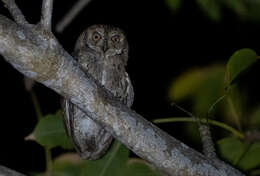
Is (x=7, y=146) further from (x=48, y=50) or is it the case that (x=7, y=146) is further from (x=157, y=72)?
(x=48, y=50)

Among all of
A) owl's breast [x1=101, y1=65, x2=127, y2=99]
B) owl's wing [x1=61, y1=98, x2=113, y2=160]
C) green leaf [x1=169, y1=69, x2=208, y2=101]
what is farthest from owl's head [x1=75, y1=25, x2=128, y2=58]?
green leaf [x1=169, y1=69, x2=208, y2=101]

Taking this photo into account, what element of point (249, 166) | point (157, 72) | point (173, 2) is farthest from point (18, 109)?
point (249, 166)

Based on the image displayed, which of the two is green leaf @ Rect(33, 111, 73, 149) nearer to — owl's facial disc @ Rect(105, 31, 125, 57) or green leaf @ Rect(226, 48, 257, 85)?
owl's facial disc @ Rect(105, 31, 125, 57)

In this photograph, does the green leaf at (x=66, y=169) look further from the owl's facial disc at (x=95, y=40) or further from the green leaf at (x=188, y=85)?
the owl's facial disc at (x=95, y=40)

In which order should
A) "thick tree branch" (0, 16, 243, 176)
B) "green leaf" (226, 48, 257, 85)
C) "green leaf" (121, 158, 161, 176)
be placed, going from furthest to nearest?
"green leaf" (121, 158, 161, 176)
"green leaf" (226, 48, 257, 85)
"thick tree branch" (0, 16, 243, 176)

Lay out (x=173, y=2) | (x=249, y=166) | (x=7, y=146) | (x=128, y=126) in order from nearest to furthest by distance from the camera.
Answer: (x=128, y=126) → (x=249, y=166) → (x=173, y=2) → (x=7, y=146)

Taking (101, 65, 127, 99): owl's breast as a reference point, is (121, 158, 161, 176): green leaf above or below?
below

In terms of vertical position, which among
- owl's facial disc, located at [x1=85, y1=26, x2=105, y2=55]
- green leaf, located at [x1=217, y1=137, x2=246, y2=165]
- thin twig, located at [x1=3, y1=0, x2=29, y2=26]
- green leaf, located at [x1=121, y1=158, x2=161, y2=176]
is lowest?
green leaf, located at [x1=217, y1=137, x2=246, y2=165]
